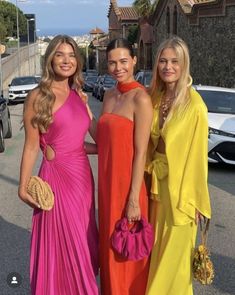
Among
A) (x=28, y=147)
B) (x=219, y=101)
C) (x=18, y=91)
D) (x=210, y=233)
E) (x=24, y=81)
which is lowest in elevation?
(x=18, y=91)

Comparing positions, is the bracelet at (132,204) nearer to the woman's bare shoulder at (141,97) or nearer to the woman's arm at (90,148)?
the woman's arm at (90,148)

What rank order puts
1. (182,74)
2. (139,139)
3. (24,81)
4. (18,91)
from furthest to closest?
1. (24,81)
2. (18,91)
3. (182,74)
4. (139,139)

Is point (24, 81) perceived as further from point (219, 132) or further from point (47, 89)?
point (47, 89)

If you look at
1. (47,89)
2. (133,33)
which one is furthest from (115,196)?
(133,33)

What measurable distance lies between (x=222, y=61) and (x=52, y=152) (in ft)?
72.8

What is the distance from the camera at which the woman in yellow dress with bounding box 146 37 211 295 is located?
3.11 metres

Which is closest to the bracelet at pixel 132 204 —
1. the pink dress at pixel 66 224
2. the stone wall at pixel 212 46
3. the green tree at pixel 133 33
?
the pink dress at pixel 66 224

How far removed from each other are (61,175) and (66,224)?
0.32 meters

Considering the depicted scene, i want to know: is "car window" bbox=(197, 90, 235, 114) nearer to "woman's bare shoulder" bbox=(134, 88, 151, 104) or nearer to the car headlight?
the car headlight

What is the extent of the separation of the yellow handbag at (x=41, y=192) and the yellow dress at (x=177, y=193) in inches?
25.9

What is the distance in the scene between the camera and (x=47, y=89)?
10.4ft

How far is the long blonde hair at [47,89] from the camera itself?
3090mm

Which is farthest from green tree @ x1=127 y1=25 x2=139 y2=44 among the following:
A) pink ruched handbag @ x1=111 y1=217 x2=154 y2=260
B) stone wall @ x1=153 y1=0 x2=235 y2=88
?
pink ruched handbag @ x1=111 y1=217 x2=154 y2=260

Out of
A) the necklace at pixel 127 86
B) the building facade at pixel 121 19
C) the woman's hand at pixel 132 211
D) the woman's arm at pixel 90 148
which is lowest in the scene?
the woman's hand at pixel 132 211
